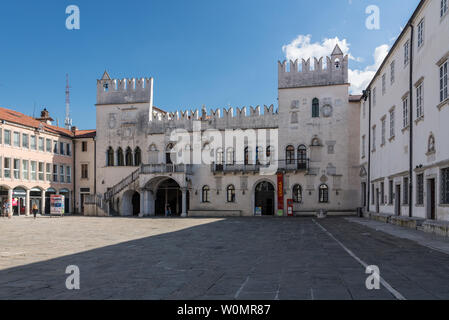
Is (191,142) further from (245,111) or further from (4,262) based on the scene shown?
(4,262)

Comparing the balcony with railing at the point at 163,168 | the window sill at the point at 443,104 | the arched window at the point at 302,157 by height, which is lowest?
the balcony with railing at the point at 163,168

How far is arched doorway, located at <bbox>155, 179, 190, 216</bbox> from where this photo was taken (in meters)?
43.8

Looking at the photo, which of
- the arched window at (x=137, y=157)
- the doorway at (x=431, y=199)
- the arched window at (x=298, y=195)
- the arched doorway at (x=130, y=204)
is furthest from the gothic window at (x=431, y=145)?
the arched window at (x=137, y=157)

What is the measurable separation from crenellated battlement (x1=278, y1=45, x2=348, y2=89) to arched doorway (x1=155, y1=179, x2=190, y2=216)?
15.0 meters

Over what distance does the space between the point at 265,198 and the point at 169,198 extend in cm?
1042

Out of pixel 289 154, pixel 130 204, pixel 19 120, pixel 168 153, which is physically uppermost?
pixel 19 120

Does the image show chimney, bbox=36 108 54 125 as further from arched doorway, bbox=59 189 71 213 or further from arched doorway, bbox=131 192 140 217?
arched doorway, bbox=131 192 140 217

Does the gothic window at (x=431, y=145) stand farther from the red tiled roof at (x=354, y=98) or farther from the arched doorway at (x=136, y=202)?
the arched doorway at (x=136, y=202)

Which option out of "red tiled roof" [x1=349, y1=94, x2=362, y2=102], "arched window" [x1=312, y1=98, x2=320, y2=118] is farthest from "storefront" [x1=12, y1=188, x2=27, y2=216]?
"red tiled roof" [x1=349, y1=94, x2=362, y2=102]

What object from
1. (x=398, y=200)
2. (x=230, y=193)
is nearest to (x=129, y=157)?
(x=230, y=193)

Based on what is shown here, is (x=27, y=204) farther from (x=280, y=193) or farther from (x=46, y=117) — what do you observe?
(x=280, y=193)

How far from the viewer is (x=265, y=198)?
133 ft

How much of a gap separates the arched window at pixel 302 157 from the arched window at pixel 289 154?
2.06 feet

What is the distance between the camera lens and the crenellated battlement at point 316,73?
129 ft
